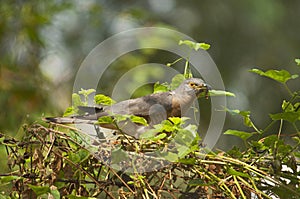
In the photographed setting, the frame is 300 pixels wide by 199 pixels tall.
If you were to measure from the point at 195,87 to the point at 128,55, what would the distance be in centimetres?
155

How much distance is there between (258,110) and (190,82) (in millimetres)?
2643

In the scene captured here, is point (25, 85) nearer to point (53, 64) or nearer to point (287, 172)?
point (53, 64)

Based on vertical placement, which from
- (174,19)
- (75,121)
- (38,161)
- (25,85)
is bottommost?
(38,161)

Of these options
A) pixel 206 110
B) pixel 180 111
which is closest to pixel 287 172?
pixel 180 111

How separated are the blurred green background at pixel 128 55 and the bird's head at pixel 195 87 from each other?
57cm

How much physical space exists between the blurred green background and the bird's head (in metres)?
0.57

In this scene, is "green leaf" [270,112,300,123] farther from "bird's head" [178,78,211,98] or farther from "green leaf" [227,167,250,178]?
"bird's head" [178,78,211,98]

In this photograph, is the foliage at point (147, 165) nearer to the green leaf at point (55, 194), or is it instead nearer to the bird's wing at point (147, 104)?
the green leaf at point (55, 194)

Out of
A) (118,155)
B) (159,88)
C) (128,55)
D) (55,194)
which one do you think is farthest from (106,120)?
(128,55)

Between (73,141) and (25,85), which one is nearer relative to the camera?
(73,141)

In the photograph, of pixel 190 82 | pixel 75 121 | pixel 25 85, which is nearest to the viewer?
pixel 75 121

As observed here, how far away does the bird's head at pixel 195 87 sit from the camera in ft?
5.48

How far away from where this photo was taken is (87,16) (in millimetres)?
3760

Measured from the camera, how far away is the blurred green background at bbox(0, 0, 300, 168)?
9.46 feet
